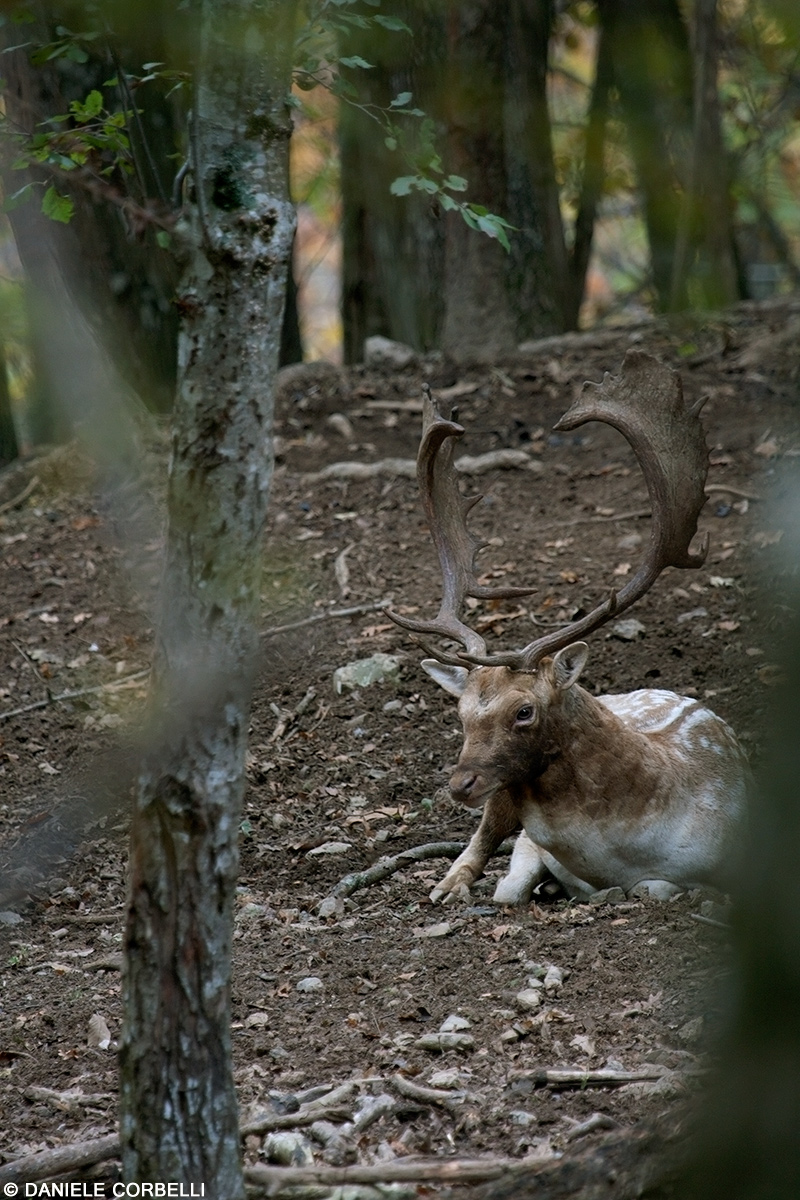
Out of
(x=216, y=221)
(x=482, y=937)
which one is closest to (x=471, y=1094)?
(x=482, y=937)

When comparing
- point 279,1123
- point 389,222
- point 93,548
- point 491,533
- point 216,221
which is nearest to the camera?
point 216,221

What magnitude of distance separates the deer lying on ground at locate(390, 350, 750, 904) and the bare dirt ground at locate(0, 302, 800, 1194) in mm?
271

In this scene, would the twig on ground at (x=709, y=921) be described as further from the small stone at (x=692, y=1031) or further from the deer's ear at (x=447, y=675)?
the deer's ear at (x=447, y=675)

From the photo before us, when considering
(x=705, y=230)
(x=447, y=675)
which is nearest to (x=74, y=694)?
(x=447, y=675)

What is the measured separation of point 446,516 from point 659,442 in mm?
1131

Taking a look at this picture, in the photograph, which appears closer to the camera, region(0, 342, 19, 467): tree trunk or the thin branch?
the thin branch

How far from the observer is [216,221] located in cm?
306

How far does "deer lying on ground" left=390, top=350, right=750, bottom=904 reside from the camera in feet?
18.7

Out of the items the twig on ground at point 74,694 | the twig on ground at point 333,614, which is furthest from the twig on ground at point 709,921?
the twig on ground at point 74,694

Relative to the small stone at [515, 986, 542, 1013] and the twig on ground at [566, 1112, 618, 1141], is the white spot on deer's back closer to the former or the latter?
the small stone at [515, 986, 542, 1013]

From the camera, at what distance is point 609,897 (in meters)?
5.71

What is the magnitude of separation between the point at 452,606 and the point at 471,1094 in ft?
9.00

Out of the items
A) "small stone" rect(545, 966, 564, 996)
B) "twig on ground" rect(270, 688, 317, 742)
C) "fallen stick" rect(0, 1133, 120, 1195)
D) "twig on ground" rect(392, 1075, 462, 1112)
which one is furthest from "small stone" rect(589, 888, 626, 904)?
"fallen stick" rect(0, 1133, 120, 1195)

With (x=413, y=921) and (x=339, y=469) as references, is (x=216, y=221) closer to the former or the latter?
(x=413, y=921)
